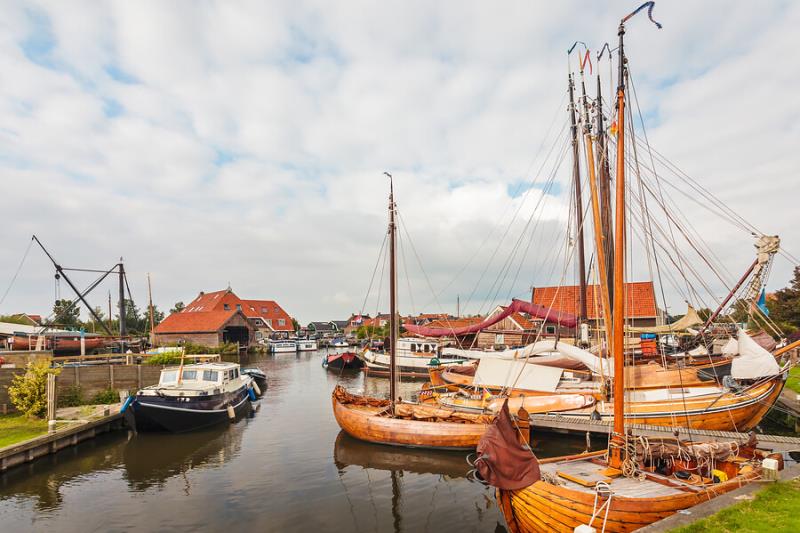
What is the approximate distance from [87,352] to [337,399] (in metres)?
42.4

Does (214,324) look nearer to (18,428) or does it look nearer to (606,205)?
(18,428)

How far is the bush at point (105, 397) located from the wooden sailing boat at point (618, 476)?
24.5m

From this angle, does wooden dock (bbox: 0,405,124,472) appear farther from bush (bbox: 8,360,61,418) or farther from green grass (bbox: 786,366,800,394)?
green grass (bbox: 786,366,800,394)

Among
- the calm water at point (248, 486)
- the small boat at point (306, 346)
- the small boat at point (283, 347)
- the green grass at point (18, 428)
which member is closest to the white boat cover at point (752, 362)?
the calm water at point (248, 486)

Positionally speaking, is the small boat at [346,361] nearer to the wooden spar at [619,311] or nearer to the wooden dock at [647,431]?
the wooden dock at [647,431]

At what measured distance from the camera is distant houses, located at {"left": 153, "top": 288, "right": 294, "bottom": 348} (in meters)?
65.2

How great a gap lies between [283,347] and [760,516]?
70.5m

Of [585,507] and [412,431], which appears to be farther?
[412,431]


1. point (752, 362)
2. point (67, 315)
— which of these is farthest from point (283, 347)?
point (752, 362)

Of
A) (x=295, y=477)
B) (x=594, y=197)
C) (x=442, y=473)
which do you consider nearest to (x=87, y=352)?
(x=295, y=477)

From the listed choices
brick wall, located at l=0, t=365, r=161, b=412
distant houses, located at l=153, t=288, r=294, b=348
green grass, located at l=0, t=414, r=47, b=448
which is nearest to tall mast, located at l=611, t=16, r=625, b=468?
green grass, located at l=0, t=414, r=47, b=448

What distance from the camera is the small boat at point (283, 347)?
235ft

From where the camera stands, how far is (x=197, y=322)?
6769cm

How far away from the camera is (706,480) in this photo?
10.0 metres
